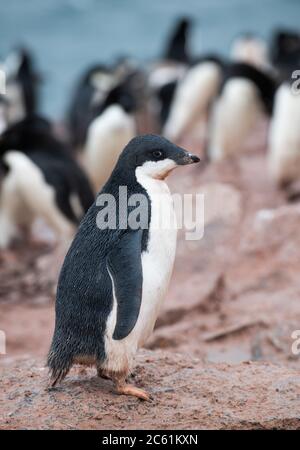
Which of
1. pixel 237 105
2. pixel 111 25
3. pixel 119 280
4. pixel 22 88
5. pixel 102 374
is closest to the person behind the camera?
pixel 119 280

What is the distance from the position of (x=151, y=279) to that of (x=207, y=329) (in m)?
2.25

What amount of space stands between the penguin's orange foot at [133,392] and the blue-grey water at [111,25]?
22.3 metres

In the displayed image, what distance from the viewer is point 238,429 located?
3676 millimetres

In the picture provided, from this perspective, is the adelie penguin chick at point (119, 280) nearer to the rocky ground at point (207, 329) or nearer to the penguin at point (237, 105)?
the rocky ground at point (207, 329)

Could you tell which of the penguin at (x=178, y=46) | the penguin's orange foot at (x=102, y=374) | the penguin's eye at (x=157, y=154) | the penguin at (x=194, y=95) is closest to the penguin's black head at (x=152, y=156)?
the penguin's eye at (x=157, y=154)

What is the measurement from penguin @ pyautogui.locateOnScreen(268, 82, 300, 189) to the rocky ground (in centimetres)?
22

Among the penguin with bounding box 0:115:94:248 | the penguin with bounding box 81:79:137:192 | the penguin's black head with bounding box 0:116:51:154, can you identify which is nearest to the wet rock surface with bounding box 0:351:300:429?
the penguin with bounding box 0:115:94:248

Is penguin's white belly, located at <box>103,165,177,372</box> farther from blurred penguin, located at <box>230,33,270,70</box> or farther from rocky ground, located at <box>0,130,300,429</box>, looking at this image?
blurred penguin, located at <box>230,33,270,70</box>

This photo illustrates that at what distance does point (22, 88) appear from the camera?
50.1ft

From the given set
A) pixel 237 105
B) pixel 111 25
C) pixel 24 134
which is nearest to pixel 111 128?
pixel 237 105

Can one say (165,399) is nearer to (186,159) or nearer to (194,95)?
(186,159)

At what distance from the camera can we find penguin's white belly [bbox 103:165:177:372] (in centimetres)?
387

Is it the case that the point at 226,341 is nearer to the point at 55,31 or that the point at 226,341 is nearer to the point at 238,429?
the point at 238,429

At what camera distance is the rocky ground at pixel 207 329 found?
3820mm
